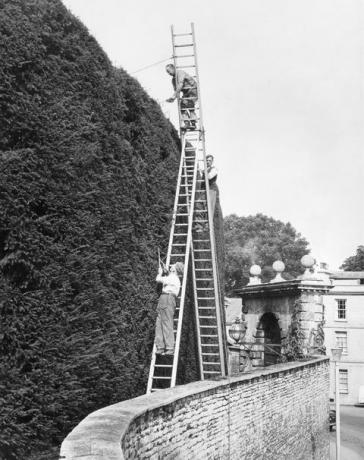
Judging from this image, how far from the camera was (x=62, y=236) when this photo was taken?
6957 millimetres

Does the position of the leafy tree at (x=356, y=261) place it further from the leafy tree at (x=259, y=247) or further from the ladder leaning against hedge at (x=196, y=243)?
the ladder leaning against hedge at (x=196, y=243)

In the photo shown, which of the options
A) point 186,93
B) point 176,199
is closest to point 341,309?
point 186,93

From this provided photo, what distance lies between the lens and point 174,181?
36.7ft

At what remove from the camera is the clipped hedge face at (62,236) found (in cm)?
624

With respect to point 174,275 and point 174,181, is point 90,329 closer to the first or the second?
point 174,275

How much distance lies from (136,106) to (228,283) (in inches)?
1982

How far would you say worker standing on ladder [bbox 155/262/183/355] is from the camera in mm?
9203

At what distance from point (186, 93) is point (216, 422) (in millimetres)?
7128

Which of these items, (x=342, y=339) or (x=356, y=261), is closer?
(x=342, y=339)

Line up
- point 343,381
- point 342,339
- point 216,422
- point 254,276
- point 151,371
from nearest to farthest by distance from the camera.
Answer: point 216,422 → point 151,371 → point 254,276 → point 343,381 → point 342,339

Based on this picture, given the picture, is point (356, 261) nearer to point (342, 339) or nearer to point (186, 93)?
point (342, 339)

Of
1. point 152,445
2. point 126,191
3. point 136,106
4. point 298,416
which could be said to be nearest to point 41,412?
point 152,445

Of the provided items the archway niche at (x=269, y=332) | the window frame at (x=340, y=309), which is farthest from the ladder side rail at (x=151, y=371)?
the window frame at (x=340, y=309)

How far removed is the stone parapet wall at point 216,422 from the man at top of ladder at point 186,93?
5.32 metres
